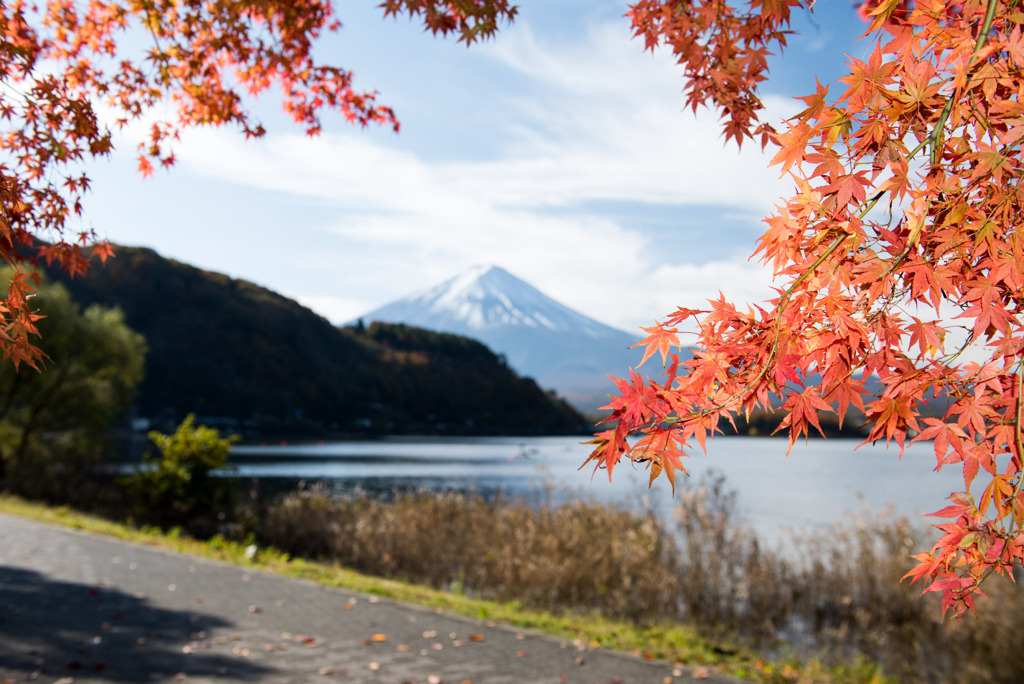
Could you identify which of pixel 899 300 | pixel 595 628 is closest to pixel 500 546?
pixel 595 628

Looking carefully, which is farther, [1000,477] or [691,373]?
[691,373]

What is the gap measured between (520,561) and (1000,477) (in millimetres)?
7164

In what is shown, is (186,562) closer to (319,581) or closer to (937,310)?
(319,581)

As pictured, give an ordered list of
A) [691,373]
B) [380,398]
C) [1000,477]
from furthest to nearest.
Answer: [380,398] → [691,373] → [1000,477]

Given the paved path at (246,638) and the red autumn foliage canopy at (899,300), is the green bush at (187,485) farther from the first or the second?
the red autumn foliage canopy at (899,300)

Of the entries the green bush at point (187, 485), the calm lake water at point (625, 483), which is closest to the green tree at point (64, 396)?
the calm lake water at point (625, 483)

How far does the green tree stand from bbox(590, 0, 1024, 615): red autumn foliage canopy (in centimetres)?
2199

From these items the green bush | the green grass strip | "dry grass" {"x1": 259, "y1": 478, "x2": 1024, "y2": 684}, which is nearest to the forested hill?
the green bush

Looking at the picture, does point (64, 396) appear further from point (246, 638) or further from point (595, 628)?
point (595, 628)

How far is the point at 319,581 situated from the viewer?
814cm

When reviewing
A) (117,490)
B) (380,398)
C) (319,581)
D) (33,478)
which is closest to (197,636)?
(319,581)

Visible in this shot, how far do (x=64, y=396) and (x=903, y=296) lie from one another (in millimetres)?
24975

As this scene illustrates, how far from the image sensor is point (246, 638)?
18.8 ft

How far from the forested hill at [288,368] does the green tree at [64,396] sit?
4908cm
